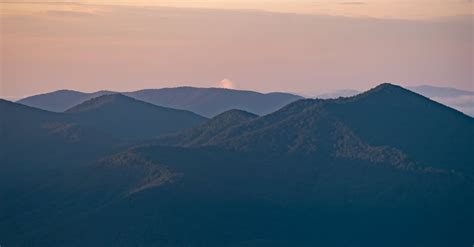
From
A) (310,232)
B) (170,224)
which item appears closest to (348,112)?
(310,232)

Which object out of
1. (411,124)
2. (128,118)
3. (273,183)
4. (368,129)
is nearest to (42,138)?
(128,118)

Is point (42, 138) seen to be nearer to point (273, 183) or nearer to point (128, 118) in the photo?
point (128, 118)

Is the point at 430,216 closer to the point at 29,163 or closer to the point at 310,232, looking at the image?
the point at 310,232

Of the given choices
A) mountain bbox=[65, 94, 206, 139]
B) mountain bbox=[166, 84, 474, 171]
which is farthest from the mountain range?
mountain bbox=[65, 94, 206, 139]

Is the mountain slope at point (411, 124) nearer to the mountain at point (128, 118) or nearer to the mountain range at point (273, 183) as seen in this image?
the mountain range at point (273, 183)

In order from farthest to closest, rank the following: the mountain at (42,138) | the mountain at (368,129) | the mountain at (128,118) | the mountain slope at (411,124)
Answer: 1. the mountain at (128,118)
2. the mountain at (42,138)
3. the mountain at (368,129)
4. the mountain slope at (411,124)

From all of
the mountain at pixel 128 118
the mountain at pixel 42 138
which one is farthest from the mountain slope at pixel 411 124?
the mountain at pixel 128 118
